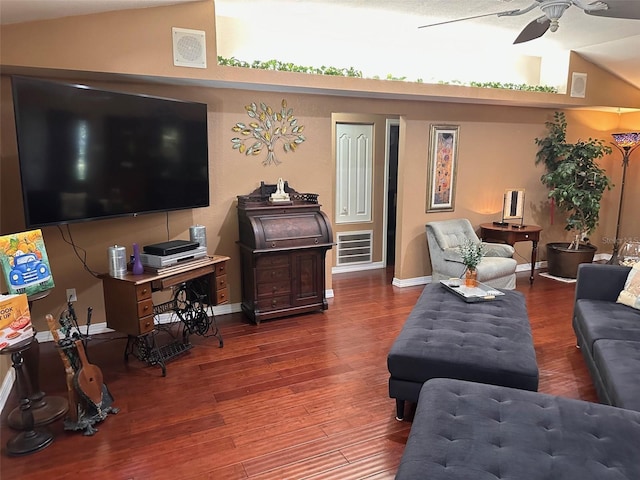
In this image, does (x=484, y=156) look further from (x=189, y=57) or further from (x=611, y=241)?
(x=189, y=57)

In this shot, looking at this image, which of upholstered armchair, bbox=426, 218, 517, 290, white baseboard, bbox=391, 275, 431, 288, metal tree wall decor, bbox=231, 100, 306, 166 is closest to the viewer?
metal tree wall decor, bbox=231, 100, 306, 166

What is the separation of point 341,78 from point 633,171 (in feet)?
17.0

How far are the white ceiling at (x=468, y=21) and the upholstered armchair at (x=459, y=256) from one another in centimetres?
213

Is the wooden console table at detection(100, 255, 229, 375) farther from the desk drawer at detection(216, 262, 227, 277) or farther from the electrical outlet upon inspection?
the electrical outlet

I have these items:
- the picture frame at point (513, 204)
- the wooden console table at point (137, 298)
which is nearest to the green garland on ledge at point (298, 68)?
the picture frame at point (513, 204)

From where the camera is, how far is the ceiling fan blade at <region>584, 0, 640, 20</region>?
2557 millimetres

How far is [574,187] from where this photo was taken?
18.8ft

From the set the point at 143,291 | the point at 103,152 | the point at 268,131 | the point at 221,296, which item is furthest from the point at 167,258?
the point at 268,131

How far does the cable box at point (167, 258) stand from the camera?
10.9 feet

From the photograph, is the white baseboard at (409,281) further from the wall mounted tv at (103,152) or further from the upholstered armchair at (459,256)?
the wall mounted tv at (103,152)

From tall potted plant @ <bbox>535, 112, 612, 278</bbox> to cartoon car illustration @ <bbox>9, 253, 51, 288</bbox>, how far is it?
572 cm

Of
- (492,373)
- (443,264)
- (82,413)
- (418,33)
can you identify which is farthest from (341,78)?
(82,413)

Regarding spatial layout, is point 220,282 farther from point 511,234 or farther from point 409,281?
point 511,234

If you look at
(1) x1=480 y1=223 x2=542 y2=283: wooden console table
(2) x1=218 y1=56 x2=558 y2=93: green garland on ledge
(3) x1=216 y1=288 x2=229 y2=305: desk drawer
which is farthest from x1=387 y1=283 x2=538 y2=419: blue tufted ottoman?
(1) x1=480 y1=223 x2=542 y2=283: wooden console table
